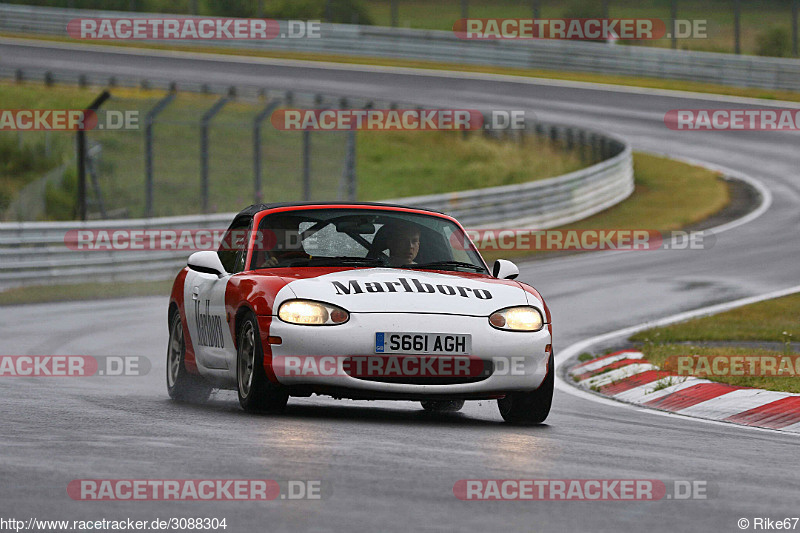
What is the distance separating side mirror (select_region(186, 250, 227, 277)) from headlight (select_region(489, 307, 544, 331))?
2012 mm

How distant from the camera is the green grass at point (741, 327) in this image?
1421 cm

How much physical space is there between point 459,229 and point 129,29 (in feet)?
156

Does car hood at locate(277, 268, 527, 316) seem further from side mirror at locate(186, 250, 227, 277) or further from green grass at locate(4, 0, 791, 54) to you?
green grass at locate(4, 0, 791, 54)

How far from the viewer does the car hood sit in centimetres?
814

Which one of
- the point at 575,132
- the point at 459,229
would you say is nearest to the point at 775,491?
the point at 459,229

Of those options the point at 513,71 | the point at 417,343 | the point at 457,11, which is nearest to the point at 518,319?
the point at 417,343

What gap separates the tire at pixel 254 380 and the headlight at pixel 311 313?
22cm

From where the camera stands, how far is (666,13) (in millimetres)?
78688

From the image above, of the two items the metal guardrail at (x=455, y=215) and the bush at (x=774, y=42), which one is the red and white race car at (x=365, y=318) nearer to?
the metal guardrail at (x=455, y=215)

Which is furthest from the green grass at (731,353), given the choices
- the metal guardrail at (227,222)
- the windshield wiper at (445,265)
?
the metal guardrail at (227,222)

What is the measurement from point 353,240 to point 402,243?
1.09 feet

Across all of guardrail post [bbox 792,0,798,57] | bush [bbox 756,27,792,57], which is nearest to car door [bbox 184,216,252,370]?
guardrail post [bbox 792,0,798,57]

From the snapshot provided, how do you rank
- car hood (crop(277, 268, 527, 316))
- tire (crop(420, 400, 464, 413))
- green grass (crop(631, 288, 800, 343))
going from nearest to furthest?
car hood (crop(277, 268, 527, 316))
tire (crop(420, 400, 464, 413))
green grass (crop(631, 288, 800, 343))

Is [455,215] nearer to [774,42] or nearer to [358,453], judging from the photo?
[358,453]
